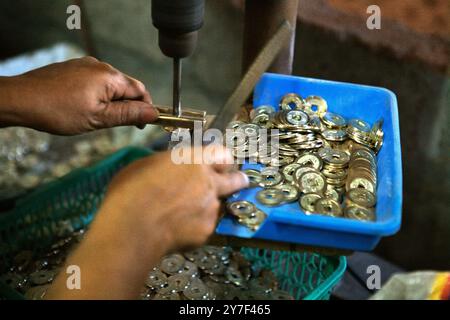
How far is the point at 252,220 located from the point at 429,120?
1200 mm

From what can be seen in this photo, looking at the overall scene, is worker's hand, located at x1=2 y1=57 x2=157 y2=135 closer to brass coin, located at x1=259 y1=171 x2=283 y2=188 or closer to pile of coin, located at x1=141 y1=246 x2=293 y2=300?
brass coin, located at x1=259 y1=171 x2=283 y2=188

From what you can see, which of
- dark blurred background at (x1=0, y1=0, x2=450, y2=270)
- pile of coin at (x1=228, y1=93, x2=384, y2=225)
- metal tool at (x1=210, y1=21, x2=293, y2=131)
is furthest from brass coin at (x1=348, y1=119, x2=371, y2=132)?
dark blurred background at (x1=0, y1=0, x2=450, y2=270)

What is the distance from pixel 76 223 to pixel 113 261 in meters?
1.01

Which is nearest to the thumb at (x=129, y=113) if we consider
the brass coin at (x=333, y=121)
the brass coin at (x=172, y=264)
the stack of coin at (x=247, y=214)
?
the stack of coin at (x=247, y=214)

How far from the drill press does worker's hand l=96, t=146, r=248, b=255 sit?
0.23 metres

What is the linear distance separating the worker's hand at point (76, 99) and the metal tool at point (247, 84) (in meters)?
0.27

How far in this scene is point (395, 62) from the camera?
201 cm

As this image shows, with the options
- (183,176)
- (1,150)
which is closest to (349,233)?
(183,176)

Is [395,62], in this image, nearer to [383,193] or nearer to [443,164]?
[443,164]

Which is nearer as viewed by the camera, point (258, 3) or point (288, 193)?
point (288, 193)

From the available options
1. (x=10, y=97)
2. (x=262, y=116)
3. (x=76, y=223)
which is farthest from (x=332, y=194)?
(x=76, y=223)

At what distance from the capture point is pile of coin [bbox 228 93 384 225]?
1137 mm

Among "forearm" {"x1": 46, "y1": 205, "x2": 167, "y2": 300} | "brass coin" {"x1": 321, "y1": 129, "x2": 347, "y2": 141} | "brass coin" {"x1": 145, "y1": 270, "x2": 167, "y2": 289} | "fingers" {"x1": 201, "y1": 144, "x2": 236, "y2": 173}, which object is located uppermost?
"fingers" {"x1": 201, "y1": 144, "x2": 236, "y2": 173}

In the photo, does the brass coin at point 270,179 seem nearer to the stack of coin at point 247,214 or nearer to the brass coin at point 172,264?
the stack of coin at point 247,214
